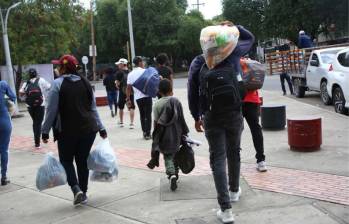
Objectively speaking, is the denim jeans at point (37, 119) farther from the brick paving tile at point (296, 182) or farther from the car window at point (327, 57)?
the car window at point (327, 57)

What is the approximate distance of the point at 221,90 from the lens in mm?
4762

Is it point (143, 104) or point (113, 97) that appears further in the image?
point (113, 97)

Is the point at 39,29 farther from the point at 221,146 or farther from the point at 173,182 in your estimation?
the point at 221,146

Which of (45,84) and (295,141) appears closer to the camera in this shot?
(295,141)

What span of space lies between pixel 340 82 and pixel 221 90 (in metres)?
8.59

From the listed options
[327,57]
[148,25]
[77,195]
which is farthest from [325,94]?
[148,25]

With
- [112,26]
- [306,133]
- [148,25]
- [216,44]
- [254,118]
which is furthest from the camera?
[112,26]

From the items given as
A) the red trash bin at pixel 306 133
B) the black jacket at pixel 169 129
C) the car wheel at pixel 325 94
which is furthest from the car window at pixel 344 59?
the black jacket at pixel 169 129

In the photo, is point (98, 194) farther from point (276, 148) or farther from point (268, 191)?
point (276, 148)

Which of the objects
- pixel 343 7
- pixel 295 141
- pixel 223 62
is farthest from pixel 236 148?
pixel 343 7

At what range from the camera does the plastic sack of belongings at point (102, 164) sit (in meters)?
5.85

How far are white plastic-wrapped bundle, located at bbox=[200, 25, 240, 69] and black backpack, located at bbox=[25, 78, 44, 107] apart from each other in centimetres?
624

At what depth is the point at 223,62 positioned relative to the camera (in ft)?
16.2

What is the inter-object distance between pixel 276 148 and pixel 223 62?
12.3 ft
